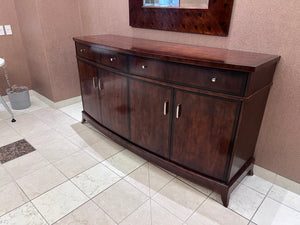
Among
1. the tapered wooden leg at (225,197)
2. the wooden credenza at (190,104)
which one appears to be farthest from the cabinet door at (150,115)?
the tapered wooden leg at (225,197)

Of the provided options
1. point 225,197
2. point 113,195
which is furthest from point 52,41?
point 225,197

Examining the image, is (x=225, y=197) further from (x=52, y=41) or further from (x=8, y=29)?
(x=8, y=29)

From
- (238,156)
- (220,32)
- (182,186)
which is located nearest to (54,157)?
(182,186)

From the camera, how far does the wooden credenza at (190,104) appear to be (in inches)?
52.4

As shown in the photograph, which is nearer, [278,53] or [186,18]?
[278,53]

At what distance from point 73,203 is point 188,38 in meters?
1.63

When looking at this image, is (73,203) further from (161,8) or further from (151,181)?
(161,8)

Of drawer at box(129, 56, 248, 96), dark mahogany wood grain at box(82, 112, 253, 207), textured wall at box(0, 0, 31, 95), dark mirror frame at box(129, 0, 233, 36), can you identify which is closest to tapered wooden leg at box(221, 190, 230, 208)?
dark mahogany wood grain at box(82, 112, 253, 207)

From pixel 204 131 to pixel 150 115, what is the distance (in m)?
0.47

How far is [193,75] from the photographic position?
1411mm

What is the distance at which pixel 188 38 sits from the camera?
1938 millimetres

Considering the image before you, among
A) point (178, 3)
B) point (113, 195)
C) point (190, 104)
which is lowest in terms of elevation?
point (113, 195)

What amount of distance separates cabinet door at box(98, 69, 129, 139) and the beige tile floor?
0.88ft

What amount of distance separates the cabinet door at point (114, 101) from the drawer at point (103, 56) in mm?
89
